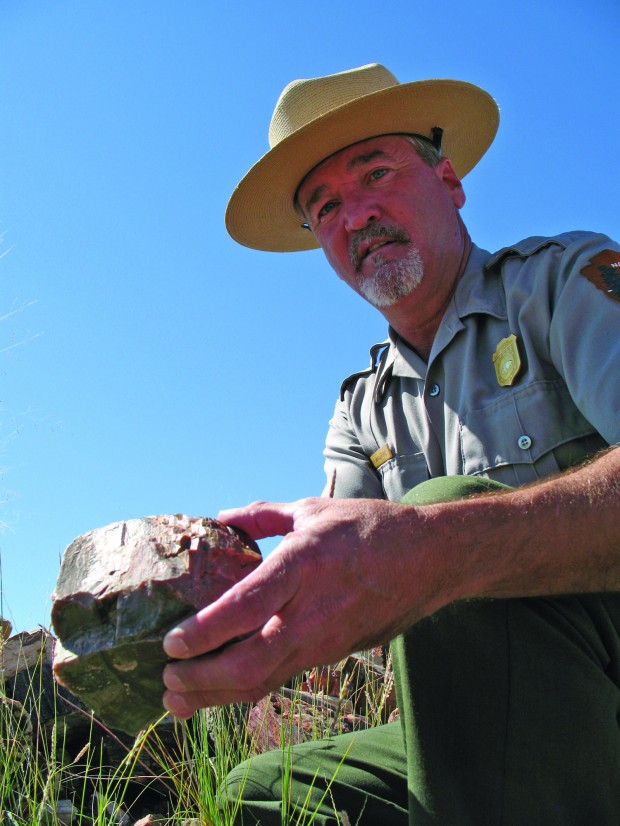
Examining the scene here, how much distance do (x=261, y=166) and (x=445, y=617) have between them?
2.50 m

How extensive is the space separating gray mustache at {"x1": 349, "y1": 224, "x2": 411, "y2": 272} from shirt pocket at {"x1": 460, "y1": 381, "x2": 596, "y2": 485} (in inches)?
36.5

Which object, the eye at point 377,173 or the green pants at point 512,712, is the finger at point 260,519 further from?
the eye at point 377,173

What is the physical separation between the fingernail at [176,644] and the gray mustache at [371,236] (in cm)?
221

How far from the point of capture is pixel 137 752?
9.14 feet

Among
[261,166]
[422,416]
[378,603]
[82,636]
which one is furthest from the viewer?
[261,166]

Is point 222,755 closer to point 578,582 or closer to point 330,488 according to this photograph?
point 330,488

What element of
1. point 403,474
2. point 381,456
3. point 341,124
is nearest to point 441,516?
point 403,474

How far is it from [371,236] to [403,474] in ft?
3.36

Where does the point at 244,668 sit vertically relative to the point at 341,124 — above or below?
below

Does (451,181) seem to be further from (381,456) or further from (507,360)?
(381,456)

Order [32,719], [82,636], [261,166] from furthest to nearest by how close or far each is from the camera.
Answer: [261,166]
[32,719]
[82,636]

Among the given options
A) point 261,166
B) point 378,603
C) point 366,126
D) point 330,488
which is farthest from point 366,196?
point 378,603

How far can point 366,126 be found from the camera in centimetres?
346

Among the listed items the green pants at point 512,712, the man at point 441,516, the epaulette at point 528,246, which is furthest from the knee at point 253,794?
the epaulette at point 528,246
